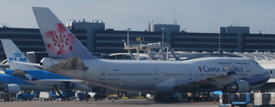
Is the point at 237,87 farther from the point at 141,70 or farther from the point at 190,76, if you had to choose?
the point at 141,70

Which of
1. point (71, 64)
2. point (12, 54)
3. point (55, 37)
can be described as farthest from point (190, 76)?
point (12, 54)

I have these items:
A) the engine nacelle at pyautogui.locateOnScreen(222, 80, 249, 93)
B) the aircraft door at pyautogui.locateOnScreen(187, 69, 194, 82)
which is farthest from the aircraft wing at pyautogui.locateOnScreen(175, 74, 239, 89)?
the engine nacelle at pyautogui.locateOnScreen(222, 80, 249, 93)

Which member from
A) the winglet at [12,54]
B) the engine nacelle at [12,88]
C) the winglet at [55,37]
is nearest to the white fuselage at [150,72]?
the winglet at [55,37]

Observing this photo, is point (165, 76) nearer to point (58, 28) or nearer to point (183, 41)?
point (58, 28)

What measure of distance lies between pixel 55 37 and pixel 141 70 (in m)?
9.44

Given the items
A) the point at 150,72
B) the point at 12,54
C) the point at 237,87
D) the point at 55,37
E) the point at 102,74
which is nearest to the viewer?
the point at 55,37

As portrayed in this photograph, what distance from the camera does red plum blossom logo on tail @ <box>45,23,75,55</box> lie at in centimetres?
4091

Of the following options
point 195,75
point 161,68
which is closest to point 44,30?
point 161,68

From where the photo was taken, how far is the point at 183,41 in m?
139

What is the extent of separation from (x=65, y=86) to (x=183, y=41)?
272 ft

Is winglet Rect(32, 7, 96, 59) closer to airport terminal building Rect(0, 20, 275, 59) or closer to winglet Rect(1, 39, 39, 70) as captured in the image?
winglet Rect(1, 39, 39, 70)

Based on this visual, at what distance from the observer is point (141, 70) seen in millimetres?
44656

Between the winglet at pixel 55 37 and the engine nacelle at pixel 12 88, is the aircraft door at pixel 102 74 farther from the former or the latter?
the engine nacelle at pixel 12 88

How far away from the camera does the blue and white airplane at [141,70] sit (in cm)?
4072
